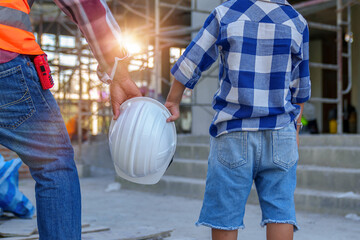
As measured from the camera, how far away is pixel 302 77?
2.18 m

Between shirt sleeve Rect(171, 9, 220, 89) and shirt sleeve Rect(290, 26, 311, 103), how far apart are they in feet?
1.24

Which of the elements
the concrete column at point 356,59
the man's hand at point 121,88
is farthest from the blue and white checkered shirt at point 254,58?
the concrete column at point 356,59

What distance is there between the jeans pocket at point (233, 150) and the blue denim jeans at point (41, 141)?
2.16 ft

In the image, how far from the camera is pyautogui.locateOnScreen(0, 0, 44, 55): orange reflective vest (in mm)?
1683

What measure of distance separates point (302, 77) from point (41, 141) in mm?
1187

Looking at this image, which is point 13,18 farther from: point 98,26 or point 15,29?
point 98,26

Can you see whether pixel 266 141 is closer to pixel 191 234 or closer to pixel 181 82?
pixel 181 82

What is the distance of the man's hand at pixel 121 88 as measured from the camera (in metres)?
1.98

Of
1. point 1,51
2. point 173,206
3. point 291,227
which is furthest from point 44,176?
point 173,206

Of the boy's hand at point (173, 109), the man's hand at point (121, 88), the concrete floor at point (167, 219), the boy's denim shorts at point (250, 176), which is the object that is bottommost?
the concrete floor at point (167, 219)

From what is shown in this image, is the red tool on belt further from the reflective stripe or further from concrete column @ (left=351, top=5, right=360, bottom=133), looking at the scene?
concrete column @ (left=351, top=5, right=360, bottom=133)

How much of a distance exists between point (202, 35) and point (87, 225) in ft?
6.50

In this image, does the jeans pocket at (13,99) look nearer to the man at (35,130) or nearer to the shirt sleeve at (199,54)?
the man at (35,130)

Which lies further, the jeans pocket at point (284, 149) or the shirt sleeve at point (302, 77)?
the shirt sleeve at point (302, 77)
